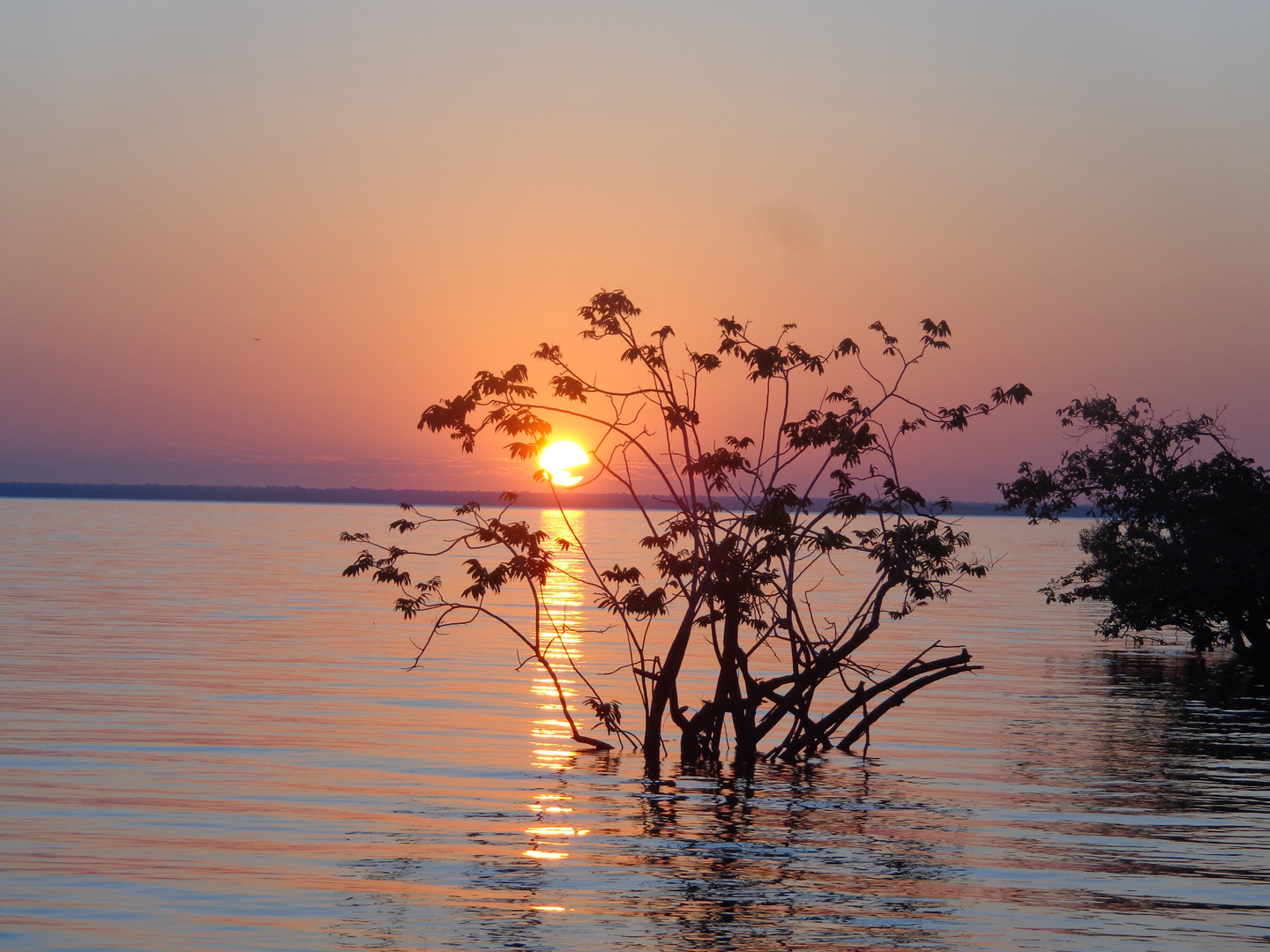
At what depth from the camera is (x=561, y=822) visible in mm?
17125

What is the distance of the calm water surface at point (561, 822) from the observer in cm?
1254

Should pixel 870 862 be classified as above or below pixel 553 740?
above

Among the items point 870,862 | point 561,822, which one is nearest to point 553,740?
point 561,822

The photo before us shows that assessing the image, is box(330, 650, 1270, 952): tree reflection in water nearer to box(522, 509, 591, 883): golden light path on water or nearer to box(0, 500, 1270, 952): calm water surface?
box(0, 500, 1270, 952): calm water surface

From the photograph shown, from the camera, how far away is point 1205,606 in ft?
136

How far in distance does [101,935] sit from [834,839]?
8.16m

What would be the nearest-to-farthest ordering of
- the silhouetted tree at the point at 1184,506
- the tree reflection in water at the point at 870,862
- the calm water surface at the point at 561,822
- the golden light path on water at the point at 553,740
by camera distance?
the tree reflection in water at the point at 870,862 < the calm water surface at the point at 561,822 < the golden light path on water at the point at 553,740 < the silhouetted tree at the point at 1184,506

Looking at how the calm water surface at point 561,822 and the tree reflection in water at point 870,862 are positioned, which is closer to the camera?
the tree reflection in water at point 870,862

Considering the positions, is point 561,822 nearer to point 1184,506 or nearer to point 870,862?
point 870,862

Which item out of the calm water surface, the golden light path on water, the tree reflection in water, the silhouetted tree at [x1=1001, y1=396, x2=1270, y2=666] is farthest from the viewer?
the silhouetted tree at [x1=1001, y1=396, x2=1270, y2=666]

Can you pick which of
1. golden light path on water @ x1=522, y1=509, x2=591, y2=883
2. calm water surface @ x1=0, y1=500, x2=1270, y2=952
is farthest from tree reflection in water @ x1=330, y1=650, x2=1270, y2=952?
golden light path on water @ x1=522, y1=509, x2=591, y2=883

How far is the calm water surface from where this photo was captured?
12539 millimetres

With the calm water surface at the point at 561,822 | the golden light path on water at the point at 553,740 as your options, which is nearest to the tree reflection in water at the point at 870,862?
the calm water surface at the point at 561,822

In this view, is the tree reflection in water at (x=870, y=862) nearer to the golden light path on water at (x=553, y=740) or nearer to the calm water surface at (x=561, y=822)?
the calm water surface at (x=561, y=822)
